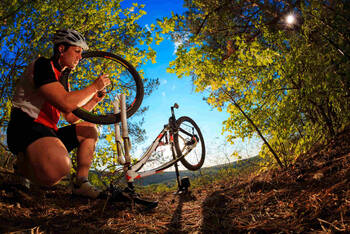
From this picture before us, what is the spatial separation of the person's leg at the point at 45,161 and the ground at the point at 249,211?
41 cm

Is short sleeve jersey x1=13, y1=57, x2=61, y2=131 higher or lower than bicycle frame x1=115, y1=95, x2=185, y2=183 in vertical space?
higher

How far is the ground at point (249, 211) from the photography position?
47.9 inches

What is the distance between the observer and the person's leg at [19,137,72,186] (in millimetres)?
1837

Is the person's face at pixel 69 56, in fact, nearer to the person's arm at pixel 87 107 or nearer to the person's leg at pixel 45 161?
the person's arm at pixel 87 107

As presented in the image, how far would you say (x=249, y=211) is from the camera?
1674 millimetres

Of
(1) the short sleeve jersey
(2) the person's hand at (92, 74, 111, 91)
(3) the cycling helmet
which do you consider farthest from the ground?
(3) the cycling helmet

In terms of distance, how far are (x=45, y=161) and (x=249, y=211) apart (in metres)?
1.96

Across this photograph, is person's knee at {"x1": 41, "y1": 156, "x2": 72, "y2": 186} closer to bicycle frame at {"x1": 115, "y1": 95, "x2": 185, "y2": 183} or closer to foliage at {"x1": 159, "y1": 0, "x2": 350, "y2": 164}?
bicycle frame at {"x1": 115, "y1": 95, "x2": 185, "y2": 183}

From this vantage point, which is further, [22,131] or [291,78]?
[291,78]

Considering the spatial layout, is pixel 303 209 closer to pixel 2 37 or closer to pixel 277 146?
pixel 277 146

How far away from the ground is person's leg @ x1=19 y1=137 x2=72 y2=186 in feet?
1.34

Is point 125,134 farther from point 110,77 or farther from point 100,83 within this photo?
point 110,77

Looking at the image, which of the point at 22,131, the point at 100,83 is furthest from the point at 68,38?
the point at 22,131

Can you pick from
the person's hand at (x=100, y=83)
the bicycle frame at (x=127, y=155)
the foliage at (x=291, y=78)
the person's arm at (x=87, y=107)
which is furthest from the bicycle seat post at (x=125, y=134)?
the foliage at (x=291, y=78)
